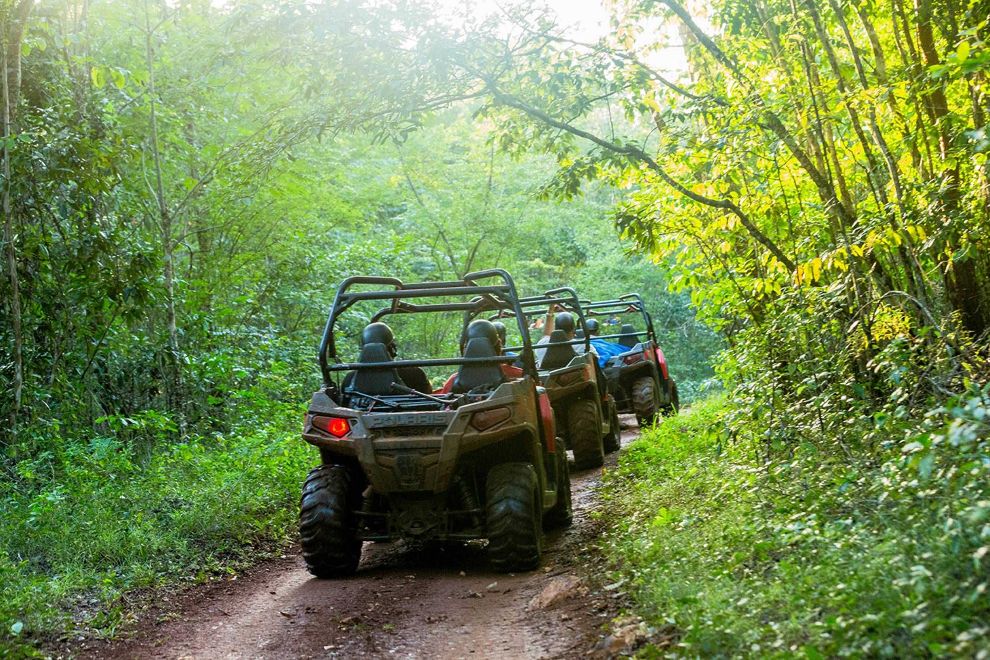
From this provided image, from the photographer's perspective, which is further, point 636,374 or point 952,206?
point 636,374

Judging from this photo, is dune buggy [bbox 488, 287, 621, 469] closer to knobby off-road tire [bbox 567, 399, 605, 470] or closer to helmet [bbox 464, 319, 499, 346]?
knobby off-road tire [bbox 567, 399, 605, 470]

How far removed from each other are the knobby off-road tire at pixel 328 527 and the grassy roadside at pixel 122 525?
865 millimetres

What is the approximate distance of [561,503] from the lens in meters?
7.66

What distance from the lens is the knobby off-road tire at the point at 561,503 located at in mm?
7543

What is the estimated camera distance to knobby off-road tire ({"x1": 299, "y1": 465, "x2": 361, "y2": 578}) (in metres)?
6.46

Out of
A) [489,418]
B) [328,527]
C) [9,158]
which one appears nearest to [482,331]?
[489,418]

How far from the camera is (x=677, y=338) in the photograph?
28.6m

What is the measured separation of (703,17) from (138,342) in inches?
288

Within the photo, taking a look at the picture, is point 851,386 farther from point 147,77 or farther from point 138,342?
point 147,77

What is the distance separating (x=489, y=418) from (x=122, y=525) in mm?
2949

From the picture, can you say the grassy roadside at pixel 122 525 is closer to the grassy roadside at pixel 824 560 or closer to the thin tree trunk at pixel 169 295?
the thin tree trunk at pixel 169 295

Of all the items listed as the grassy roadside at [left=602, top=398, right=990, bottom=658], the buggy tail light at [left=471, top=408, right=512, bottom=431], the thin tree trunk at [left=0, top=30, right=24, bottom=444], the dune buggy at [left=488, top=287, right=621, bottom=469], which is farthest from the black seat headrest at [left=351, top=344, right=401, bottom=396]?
the thin tree trunk at [left=0, top=30, right=24, bottom=444]

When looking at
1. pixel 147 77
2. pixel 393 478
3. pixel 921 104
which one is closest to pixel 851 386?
pixel 921 104

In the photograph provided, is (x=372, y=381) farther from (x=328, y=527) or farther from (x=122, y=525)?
(x=122, y=525)
